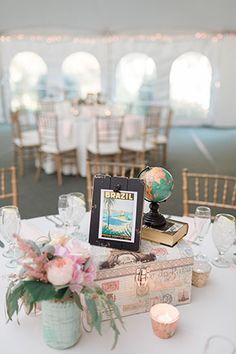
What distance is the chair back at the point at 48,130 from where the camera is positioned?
5.14 meters

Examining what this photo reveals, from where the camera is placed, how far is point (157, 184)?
1352 millimetres

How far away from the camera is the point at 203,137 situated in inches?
356

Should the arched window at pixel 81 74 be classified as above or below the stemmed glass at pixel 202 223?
above

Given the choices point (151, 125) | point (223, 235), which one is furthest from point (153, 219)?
point (151, 125)

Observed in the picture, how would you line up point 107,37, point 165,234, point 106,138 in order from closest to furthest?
point 165,234 < point 106,138 < point 107,37

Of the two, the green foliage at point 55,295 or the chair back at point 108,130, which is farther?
the chair back at point 108,130

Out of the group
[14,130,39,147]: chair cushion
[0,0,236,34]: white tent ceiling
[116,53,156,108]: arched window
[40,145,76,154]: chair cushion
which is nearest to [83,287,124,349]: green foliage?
[40,145,76,154]: chair cushion

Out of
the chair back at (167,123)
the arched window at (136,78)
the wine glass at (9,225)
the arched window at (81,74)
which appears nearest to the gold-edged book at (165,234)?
the wine glass at (9,225)

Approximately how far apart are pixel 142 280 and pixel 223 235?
1.63ft

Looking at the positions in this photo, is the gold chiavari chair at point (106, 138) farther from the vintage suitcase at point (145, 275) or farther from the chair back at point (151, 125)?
the vintage suitcase at point (145, 275)

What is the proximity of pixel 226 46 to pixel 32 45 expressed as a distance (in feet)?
16.8

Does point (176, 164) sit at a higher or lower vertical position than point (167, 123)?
lower

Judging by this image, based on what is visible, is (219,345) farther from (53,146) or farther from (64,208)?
(53,146)

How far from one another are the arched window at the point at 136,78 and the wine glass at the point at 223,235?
9192mm
